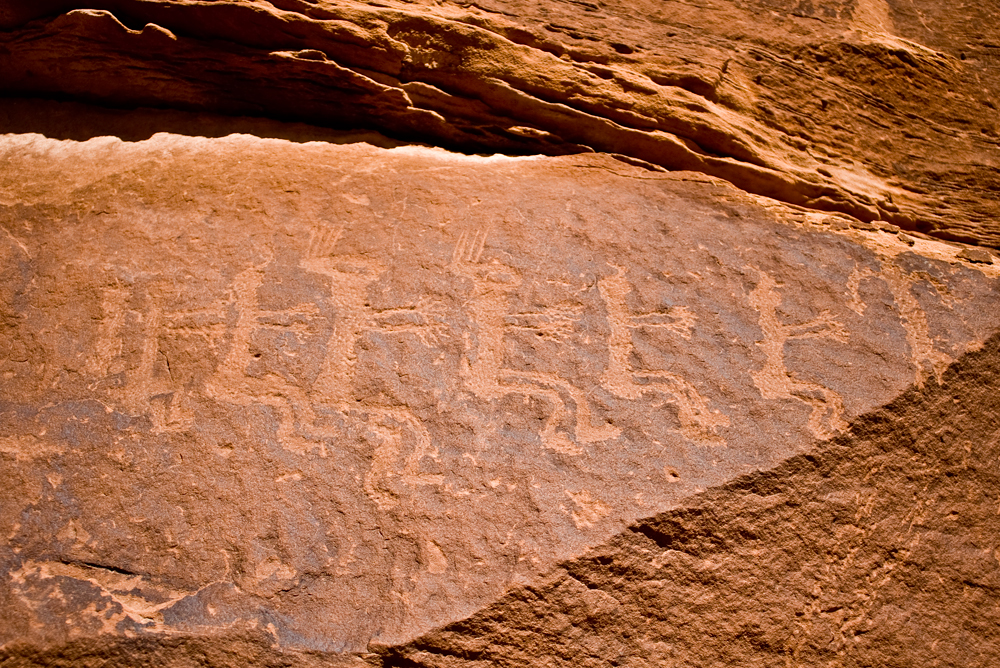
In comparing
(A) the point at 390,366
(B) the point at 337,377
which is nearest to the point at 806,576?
(A) the point at 390,366

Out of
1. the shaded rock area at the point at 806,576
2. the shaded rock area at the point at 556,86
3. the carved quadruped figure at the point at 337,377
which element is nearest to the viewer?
the shaded rock area at the point at 806,576

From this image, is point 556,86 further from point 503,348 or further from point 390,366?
point 390,366

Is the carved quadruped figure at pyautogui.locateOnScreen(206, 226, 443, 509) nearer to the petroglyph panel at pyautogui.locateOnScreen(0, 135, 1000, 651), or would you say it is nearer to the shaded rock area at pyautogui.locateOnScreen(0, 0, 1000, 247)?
the petroglyph panel at pyautogui.locateOnScreen(0, 135, 1000, 651)

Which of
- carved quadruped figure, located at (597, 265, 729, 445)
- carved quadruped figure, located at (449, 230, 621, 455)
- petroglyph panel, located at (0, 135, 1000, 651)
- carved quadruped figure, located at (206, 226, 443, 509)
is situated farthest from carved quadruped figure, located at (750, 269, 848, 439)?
carved quadruped figure, located at (206, 226, 443, 509)

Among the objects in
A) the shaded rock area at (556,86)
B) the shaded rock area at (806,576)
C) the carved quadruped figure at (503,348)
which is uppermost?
the shaded rock area at (556,86)

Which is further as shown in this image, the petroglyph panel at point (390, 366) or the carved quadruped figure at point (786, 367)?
the carved quadruped figure at point (786, 367)

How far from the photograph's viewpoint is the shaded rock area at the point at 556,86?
7.95 ft

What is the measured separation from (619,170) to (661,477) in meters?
1.12

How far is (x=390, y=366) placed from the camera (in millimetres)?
1985

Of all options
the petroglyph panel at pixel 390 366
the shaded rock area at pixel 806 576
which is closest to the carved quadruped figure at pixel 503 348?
the petroglyph panel at pixel 390 366

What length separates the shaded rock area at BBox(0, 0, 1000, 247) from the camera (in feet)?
7.95

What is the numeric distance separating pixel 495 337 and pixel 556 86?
985 millimetres

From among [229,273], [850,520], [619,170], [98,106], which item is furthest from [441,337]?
[98,106]

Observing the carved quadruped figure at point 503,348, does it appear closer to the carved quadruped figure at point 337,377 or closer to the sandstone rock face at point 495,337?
the sandstone rock face at point 495,337
